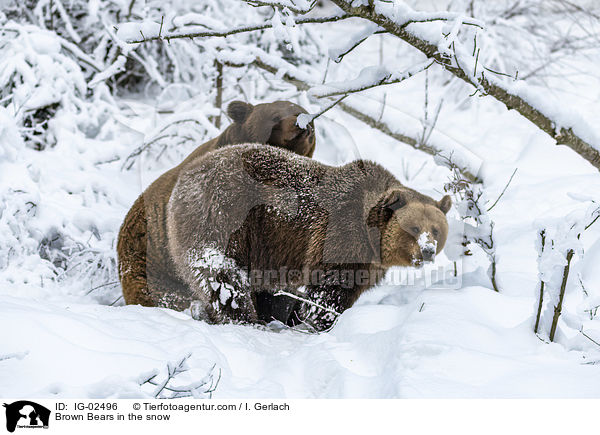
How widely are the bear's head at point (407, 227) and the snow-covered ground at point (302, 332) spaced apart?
0.85 feet

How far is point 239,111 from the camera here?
466 centimetres

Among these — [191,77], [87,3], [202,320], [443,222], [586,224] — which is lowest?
[202,320]

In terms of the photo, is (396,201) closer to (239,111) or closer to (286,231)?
(286,231)

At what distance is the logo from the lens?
1.75 metres

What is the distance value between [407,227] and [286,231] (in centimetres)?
74

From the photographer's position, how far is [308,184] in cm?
340

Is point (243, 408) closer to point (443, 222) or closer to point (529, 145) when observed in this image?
point (443, 222)

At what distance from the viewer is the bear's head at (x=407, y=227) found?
3.22 meters

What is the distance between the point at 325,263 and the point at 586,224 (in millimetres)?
1490

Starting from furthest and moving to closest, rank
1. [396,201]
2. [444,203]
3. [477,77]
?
[444,203], [396,201], [477,77]

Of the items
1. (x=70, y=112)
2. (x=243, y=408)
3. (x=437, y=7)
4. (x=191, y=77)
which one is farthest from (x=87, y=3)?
(x=243, y=408)

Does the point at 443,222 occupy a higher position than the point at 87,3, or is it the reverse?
the point at 87,3

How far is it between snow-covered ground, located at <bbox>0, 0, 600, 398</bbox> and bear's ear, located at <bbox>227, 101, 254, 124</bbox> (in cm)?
84

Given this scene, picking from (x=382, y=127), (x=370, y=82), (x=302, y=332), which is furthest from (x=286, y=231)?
(x=382, y=127)
